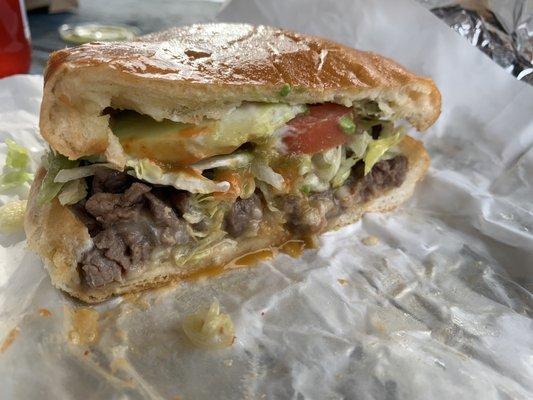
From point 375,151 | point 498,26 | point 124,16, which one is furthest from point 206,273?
point 124,16

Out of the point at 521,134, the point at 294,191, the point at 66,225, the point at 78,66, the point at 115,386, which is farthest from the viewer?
the point at 521,134

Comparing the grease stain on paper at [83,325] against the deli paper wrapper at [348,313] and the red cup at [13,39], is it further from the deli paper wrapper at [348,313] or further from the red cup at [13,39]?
the red cup at [13,39]

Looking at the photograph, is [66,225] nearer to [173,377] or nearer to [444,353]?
[173,377]

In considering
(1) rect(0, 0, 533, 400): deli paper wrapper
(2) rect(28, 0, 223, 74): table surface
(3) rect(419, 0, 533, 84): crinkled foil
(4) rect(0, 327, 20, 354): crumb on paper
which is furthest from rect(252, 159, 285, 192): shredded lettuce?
(2) rect(28, 0, 223, 74): table surface

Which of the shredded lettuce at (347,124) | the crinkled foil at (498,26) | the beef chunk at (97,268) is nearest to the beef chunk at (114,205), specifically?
the beef chunk at (97,268)

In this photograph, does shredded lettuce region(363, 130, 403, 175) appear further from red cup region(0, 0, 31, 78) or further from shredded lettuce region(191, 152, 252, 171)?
red cup region(0, 0, 31, 78)

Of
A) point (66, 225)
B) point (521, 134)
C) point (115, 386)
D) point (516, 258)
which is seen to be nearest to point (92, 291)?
point (66, 225)

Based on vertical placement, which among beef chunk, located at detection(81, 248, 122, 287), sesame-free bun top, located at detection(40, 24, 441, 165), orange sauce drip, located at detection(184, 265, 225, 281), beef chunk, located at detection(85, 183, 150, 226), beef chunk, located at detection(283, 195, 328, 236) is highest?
sesame-free bun top, located at detection(40, 24, 441, 165)
